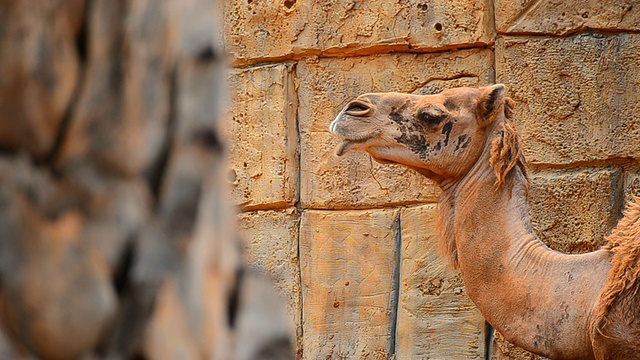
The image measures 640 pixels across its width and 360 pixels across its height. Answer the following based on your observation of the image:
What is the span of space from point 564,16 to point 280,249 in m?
1.85

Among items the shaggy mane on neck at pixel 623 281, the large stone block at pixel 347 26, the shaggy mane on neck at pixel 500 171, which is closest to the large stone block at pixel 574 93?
the large stone block at pixel 347 26

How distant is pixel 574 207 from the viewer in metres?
5.14

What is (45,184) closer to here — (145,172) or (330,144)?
(145,172)

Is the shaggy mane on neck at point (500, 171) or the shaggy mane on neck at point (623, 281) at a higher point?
the shaggy mane on neck at point (500, 171)

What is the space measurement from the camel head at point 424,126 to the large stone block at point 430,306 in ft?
3.01

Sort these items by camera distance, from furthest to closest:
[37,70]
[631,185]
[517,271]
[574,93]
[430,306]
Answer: [430,306], [574,93], [631,185], [517,271], [37,70]

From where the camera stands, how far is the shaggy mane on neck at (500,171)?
14.1 feet

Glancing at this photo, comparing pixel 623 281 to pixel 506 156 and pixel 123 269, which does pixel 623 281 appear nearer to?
pixel 506 156

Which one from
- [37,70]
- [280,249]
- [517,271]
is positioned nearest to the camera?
[37,70]

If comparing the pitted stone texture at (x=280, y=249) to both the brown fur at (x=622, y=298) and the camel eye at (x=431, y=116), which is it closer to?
the camel eye at (x=431, y=116)

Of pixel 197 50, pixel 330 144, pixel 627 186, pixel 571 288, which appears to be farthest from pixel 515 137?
pixel 197 50

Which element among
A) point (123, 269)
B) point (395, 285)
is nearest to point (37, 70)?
point (123, 269)

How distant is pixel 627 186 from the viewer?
5.10 metres

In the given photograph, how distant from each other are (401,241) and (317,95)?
0.87 m
